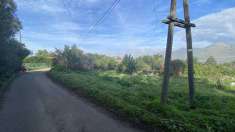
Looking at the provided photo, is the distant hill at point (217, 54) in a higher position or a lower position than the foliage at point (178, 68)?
higher

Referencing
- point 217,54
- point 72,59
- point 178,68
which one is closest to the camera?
point 72,59

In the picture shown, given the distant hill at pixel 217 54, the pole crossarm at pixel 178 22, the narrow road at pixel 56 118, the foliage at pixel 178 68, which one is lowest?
the narrow road at pixel 56 118

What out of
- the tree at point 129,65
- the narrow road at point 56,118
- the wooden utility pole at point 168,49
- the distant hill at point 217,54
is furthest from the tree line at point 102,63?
the wooden utility pole at point 168,49

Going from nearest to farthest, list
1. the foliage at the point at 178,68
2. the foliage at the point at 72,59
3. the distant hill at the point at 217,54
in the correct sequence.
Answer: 1. the foliage at the point at 72,59
2. the foliage at the point at 178,68
3. the distant hill at the point at 217,54

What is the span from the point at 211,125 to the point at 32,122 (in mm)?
5955

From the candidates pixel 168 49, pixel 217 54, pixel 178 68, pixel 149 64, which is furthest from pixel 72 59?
pixel 217 54

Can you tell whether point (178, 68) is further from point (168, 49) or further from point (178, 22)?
point (168, 49)

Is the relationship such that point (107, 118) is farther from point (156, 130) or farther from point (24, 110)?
point (24, 110)

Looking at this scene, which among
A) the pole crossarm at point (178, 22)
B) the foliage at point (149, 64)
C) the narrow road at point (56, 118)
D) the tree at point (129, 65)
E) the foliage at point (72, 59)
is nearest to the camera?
the narrow road at point (56, 118)

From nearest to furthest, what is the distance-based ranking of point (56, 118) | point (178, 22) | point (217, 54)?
1. point (56, 118)
2. point (178, 22)
3. point (217, 54)

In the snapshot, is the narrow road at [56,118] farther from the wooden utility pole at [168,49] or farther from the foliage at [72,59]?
the foliage at [72,59]

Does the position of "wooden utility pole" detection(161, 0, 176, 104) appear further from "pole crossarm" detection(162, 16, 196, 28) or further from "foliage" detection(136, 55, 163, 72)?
"foliage" detection(136, 55, 163, 72)

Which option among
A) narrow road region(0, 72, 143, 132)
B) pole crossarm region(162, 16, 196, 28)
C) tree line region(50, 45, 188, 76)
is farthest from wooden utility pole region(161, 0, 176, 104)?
tree line region(50, 45, 188, 76)

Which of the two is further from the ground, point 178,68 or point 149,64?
point 149,64
